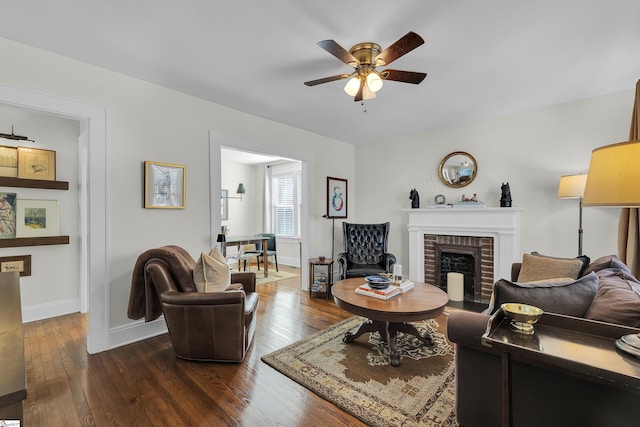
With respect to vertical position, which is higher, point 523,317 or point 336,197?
point 336,197

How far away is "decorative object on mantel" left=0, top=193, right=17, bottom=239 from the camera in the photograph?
310 cm

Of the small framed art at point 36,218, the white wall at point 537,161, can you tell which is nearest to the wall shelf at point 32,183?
the small framed art at point 36,218

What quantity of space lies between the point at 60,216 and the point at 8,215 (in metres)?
0.43

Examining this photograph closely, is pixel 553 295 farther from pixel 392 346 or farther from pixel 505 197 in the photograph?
pixel 505 197

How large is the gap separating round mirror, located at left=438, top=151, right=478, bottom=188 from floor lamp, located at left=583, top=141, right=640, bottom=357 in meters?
3.23

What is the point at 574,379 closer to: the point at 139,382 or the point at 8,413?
the point at 8,413

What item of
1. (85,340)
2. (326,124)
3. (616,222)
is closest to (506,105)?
(616,222)

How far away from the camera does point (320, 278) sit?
426 centimetres

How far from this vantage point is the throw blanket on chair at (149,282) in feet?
8.03

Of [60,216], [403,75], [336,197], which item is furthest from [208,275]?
[336,197]

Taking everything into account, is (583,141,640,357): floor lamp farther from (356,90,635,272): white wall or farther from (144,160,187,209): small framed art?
(144,160,187,209): small framed art

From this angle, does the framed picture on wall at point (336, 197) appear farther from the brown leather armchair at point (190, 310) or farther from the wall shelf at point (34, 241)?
the wall shelf at point (34, 241)

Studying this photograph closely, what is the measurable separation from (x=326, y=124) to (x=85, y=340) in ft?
12.7

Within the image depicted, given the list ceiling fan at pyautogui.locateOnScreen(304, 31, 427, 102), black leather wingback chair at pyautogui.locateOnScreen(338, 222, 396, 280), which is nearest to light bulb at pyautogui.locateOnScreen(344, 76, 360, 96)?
ceiling fan at pyautogui.locateOnScreen(304, 31, 427, 102)
